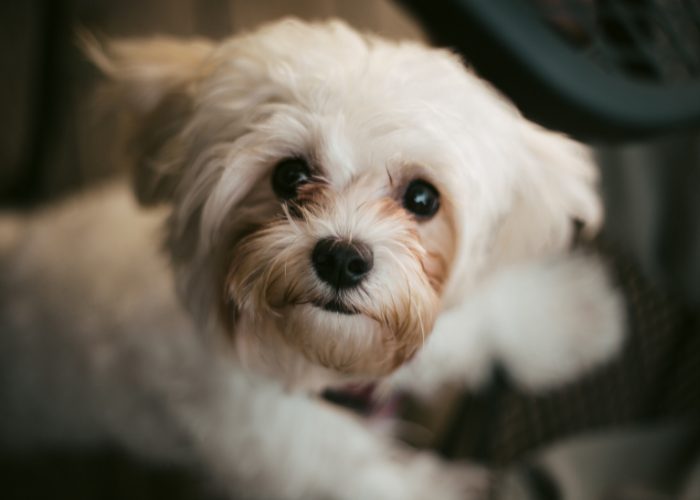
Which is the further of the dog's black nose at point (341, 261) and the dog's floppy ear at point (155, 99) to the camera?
the dog's floppy ear at point (155, 99)

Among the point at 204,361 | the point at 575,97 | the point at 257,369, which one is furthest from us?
the point at 204,361

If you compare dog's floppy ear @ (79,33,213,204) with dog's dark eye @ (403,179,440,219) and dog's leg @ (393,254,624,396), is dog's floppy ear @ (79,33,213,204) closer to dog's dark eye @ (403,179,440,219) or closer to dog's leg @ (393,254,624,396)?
dog's dark eye @ (403,179,440,219)

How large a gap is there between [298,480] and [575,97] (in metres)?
0.76

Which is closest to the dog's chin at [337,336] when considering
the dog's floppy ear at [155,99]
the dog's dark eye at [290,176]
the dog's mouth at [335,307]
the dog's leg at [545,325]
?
the dog's mouth at [335,307]

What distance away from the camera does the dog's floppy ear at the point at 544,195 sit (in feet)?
2.89

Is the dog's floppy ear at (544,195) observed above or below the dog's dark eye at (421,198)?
above

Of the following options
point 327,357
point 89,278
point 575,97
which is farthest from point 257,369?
point 575,97

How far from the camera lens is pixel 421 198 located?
31.5 inches

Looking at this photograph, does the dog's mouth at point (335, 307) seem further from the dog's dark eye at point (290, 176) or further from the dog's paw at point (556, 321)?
the dog's paw at point (556, 321)

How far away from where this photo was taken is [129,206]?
1241 mm

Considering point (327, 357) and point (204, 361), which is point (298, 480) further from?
point (327, 357)

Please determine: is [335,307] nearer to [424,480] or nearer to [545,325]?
[424,480]

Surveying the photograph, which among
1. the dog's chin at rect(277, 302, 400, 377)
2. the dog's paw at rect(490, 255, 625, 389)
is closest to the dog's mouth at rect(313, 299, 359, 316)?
the dog's chin at rect(277, 302, 400, 377)

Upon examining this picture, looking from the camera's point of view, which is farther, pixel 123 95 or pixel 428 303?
pixel 123 95
